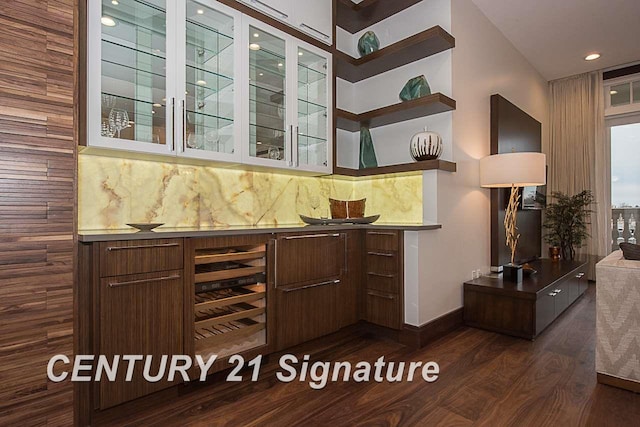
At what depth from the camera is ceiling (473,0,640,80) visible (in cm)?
338

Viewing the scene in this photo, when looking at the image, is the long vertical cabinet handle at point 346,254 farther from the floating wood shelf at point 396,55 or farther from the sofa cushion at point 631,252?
the sofa cushion at point 631,252

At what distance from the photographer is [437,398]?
1861mm

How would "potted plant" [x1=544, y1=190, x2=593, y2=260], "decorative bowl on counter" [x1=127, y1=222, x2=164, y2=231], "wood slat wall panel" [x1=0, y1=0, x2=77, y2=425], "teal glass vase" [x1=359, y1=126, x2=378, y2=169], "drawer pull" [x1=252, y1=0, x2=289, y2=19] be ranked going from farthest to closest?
"potted plant" [x1=544, y1=190, x2=593, y2=260]
"teal glass vase" [x1=359, y1=126, x2=378, y2=169]
"drawer pull" [x1=252, y1=0, x2=289, y2=19]
"decorative bowl on counter" [x1=127, y1=222, x2=164, y2=231]
"wood slat wall panel" [x1=0, y1=0, x2=77, y2=425]

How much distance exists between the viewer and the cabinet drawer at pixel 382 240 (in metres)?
2.62

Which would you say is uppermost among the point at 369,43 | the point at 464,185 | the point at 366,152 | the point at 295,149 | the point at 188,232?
the point at 369,43

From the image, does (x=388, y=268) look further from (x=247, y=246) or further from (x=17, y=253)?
(x=17, y=253)

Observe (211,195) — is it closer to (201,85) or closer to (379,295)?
(201,85)

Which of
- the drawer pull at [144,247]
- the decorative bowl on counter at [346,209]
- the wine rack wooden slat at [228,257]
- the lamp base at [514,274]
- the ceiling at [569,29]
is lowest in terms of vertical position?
the lamp base at [514,274]

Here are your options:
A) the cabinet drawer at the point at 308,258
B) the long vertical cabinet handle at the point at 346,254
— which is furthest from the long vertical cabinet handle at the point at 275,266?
the long vertical cabinet handle at the point at 346,254

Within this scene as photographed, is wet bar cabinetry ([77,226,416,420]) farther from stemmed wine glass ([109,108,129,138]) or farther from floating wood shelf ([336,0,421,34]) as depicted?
Answer: floating wood shelf ([336,0,421,34])

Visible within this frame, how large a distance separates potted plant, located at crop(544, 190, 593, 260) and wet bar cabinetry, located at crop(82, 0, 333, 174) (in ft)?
11.9

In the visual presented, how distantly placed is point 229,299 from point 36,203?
103cm

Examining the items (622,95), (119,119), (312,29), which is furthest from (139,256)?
(622,95)

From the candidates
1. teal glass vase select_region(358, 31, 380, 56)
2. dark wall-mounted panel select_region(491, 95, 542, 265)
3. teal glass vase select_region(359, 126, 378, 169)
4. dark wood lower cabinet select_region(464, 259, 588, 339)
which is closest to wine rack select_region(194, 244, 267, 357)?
teal glass vase select_region(359, 126, 378, 169)
